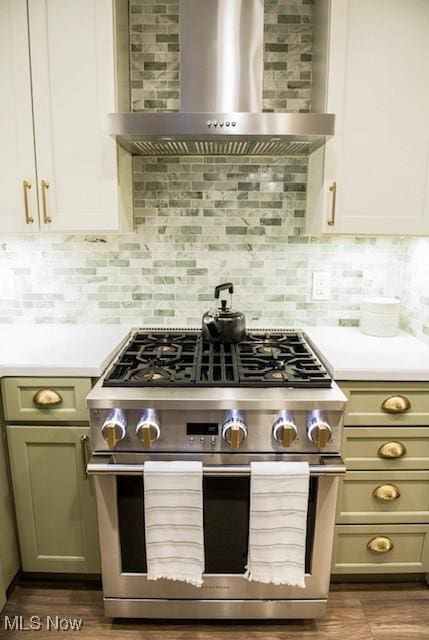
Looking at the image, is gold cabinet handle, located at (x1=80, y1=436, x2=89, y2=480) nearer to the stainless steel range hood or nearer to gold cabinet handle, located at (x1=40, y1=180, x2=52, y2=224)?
gold cabinet handle, located at (x1=40, y1=180, x2=52, y2=224)

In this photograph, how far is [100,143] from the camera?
1630mm

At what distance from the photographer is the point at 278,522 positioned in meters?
1.36

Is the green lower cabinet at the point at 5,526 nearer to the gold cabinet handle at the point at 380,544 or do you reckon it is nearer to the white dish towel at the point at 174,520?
the white dish towel at the point at 174,520


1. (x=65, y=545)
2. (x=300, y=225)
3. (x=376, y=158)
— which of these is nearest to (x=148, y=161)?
(x=300, y=225)

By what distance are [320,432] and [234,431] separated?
0.27 metres

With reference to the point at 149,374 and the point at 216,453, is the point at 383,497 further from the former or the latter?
the point at 149,374

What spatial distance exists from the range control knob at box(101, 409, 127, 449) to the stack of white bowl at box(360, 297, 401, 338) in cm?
118

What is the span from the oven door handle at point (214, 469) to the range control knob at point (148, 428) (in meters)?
0.10

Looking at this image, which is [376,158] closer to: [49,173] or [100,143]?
[100,143]

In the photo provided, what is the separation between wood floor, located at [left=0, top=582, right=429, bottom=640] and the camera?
155 cm

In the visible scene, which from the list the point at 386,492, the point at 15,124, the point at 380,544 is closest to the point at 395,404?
the point at 386,492

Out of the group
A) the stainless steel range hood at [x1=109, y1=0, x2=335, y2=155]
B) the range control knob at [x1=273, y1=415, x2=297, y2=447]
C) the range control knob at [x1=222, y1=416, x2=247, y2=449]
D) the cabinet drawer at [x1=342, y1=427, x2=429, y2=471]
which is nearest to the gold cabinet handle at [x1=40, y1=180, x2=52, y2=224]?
the stainless steel range hood at [x1=109, y1=0, x2=335, y2=155]

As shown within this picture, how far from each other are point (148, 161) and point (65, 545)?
5.47 ft

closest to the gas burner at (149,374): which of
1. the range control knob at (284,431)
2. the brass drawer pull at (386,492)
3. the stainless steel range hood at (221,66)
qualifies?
the range control knob at (284,431)
